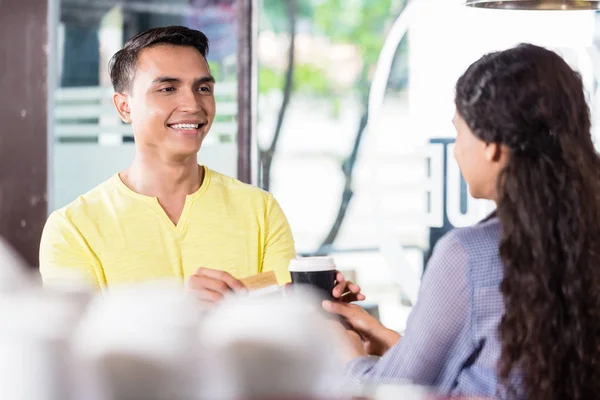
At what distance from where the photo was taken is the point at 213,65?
4.65 m

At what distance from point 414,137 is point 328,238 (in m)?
0.66

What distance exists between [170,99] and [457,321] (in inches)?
43.7

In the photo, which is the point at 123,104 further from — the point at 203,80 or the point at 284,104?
the point at 284,104

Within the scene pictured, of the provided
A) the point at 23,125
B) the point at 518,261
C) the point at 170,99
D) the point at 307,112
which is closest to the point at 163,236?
the point at 170,99

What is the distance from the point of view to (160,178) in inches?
84.6

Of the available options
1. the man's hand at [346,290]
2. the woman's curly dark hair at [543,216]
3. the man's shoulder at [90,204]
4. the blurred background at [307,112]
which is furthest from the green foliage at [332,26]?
the woman's curly dark hair at [543,216]

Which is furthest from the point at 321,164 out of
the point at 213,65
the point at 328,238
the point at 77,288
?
the point at 77,288

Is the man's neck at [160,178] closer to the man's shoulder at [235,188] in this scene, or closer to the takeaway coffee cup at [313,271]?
the man's shoulder at [235,188]

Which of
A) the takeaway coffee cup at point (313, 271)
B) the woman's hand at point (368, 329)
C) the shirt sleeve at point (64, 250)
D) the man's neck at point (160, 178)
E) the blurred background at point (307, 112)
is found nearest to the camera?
the takeaway coffee cup at point (313, 271)

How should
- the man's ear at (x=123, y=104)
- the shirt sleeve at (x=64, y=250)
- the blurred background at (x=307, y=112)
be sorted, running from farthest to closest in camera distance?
the blurred background at (x=307, y=112) < the man's ear at (x=123, y=104) < the shirt sleeve at (x=64, y=250)

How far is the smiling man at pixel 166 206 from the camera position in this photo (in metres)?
2.00

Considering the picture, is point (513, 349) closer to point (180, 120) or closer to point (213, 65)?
point (180, 120)

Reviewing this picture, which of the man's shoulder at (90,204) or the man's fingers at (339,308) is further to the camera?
the man's shoulder at (90,204)

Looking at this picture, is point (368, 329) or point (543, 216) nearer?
point (543, 216)
